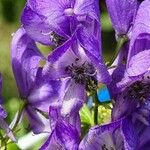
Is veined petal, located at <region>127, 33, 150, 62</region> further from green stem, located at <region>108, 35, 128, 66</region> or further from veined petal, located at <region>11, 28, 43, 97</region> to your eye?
veined petal, located at <region>11, 28, 43, 97</region>

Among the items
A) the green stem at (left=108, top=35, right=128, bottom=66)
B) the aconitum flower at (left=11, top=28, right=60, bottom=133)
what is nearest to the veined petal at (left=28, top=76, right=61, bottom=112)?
the aconitum flower at (left=11, top=28, right=60, bottom=133)

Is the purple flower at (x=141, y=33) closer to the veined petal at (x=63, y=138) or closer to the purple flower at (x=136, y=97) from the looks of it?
the purple flower at (x=136, y=97)

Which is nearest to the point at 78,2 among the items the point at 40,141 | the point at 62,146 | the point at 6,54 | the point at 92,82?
the point at 92,82

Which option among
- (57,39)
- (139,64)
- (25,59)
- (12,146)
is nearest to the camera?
(139,64)

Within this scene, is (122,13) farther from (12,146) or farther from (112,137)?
(12,146)

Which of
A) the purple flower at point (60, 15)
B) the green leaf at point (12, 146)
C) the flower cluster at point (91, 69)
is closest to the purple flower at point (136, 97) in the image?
the flower cluster at point (91, 69)

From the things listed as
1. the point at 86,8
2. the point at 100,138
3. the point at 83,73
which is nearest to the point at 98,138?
the point at 100,138
